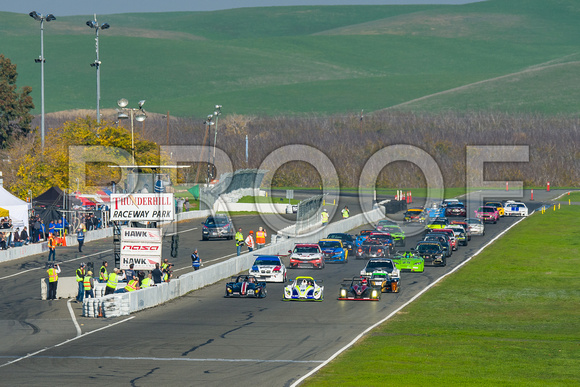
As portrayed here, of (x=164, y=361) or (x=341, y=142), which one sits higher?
(x=341, y=142)

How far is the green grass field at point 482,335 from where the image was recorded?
75.5ft

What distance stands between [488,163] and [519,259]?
8321 cm

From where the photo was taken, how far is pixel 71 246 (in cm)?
5800

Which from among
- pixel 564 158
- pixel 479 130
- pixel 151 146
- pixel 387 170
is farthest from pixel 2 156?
pixel 479 130

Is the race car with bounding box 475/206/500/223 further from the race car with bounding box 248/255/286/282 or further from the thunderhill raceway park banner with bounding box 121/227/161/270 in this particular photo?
the thunderhill raceway park banner with bounding box 121/227/161/270

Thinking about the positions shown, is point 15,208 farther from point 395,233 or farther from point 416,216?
point 416,216

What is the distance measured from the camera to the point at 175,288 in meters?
38.8

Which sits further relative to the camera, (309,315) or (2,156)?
(2,156)

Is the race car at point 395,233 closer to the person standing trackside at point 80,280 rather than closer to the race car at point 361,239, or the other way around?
the race car at point 361,239

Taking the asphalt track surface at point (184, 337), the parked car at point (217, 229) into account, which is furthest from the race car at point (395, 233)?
→ the asphalt track surface at point (184, 337)

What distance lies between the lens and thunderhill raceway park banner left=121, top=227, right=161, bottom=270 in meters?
37.7

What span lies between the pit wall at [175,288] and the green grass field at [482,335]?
983 cm

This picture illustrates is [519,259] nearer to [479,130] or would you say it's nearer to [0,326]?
[0,326]

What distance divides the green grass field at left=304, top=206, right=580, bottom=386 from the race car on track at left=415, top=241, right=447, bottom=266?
58.3 inches
